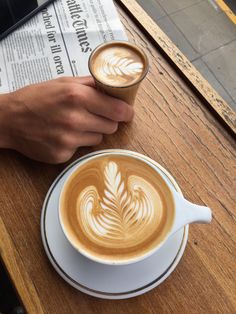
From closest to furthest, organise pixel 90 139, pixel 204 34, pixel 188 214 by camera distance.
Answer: pixel 188 214
pixel 90 139
pixel 204 34

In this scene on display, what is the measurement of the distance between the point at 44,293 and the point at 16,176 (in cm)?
18

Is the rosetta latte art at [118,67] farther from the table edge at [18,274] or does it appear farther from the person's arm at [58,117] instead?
the table edge at [18,274]

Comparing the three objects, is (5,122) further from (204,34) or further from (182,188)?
(204,34)

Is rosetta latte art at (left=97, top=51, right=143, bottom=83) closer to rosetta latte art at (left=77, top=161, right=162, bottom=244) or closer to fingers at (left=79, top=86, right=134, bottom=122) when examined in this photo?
fingers at (left=79, top=86, right=134, bottom=122)

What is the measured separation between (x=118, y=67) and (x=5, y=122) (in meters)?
A: 0.19

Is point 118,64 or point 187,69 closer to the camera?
point 118,64

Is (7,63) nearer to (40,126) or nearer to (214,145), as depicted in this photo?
(40,126)

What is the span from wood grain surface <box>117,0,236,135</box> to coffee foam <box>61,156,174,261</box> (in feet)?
0.66

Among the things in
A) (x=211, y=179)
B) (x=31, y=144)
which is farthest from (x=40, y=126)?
(x=211, y=179)

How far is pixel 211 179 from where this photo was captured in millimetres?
551

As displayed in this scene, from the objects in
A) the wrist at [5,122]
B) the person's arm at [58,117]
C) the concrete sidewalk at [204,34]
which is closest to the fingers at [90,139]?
the person's arm at [58,117]

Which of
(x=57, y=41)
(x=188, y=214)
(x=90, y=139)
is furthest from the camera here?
(x=57, y=41)

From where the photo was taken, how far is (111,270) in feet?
1.52

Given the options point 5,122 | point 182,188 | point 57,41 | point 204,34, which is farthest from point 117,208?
point 204,34
